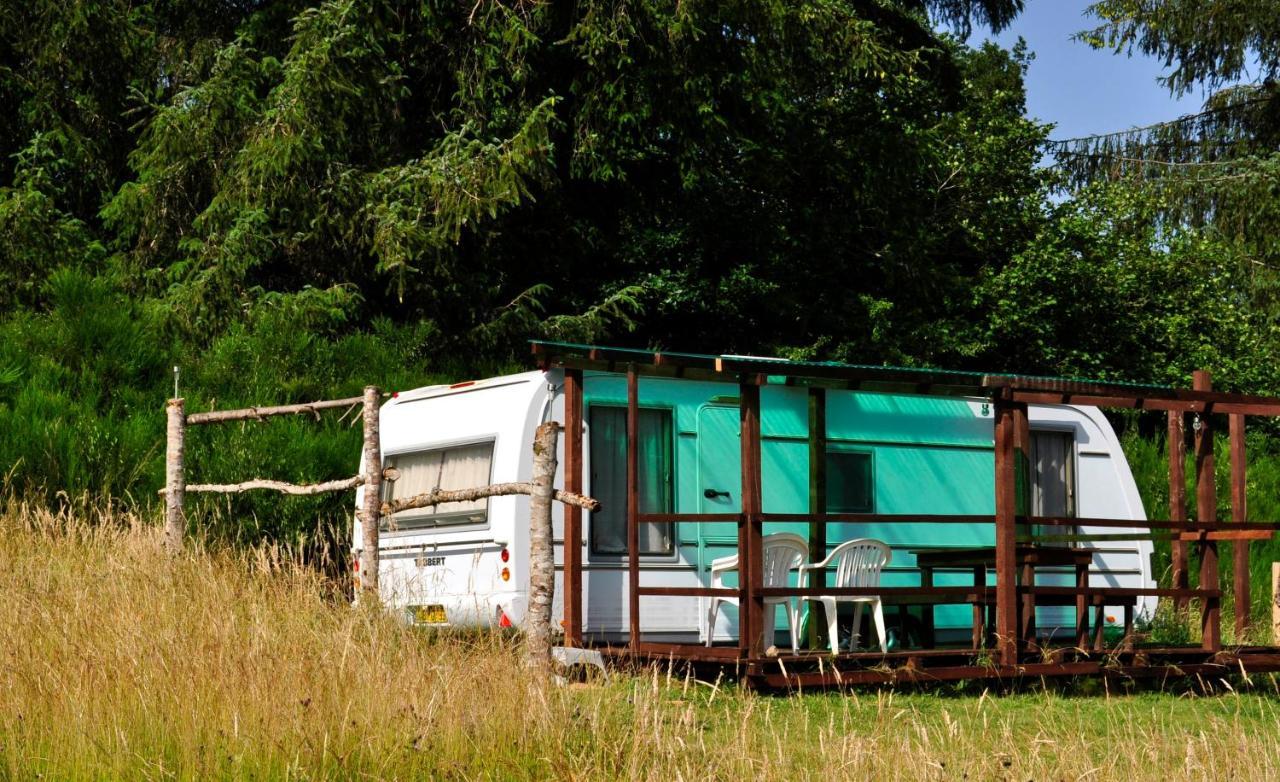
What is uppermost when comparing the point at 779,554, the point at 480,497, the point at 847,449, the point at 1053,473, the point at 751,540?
the point at 847,449

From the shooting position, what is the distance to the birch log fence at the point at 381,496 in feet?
31.3

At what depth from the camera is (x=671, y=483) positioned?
40.1 ft

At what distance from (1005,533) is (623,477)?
2.88 meters

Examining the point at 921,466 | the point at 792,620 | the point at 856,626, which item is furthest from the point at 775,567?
the point at 921,466

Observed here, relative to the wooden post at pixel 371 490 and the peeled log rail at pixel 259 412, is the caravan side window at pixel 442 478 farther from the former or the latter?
the peeled log rail at pixel 259 412

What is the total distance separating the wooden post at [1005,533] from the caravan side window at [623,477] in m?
2.45

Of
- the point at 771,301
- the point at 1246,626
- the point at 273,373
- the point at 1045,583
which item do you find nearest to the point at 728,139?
the point at 771,301

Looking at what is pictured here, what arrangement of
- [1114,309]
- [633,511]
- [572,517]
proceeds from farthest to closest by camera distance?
[1114,309] → [572,517] → [633,511]

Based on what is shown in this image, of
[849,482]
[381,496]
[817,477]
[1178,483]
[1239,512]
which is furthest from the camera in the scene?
[1178,483]

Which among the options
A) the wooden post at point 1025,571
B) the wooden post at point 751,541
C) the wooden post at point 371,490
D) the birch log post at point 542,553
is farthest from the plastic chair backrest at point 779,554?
the wooden post at point 371,490

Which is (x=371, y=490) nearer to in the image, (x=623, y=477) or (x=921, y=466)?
(x=623, y=477)

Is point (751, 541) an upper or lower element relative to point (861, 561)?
upper

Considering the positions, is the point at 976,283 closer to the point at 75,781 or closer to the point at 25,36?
the point at 25,36

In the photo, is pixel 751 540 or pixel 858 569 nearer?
pixel 751 540
